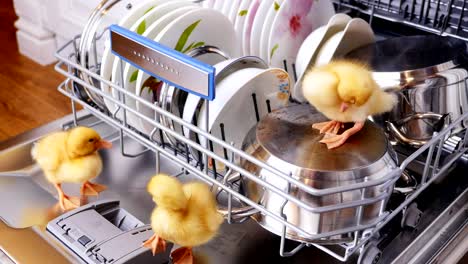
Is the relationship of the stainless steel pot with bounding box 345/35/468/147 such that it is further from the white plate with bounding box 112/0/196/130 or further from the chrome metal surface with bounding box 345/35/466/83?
the white plate with bounding box 112/0/196/130

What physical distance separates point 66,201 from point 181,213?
0.20m

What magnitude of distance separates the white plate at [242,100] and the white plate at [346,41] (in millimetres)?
101

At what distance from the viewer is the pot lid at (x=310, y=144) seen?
1.69ft

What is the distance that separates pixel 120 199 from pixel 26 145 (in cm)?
18

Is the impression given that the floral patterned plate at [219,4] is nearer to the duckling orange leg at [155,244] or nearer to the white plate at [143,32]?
the white plate at [143,32]

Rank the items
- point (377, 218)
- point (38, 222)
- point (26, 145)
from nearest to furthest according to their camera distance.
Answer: point (377, 218), point (38, 222), point (26, 145)

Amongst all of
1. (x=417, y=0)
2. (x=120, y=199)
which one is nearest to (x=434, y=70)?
(x=417, y=0)

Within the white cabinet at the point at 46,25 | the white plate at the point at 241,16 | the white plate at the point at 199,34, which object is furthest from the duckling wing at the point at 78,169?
the white cabinet at the point at 46,25

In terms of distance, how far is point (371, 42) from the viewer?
30.8 inches

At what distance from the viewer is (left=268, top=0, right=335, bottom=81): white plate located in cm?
81

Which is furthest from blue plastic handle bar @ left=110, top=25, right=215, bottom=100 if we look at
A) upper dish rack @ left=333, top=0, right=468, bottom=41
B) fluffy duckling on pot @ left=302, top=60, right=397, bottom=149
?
upper dish rack @ left=333, top=0, right=468, bottom=41

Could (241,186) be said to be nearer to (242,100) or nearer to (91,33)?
(242,100)

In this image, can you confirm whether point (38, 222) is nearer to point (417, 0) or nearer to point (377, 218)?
point (377, 218)

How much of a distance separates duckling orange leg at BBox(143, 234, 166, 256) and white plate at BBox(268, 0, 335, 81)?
0.37m
